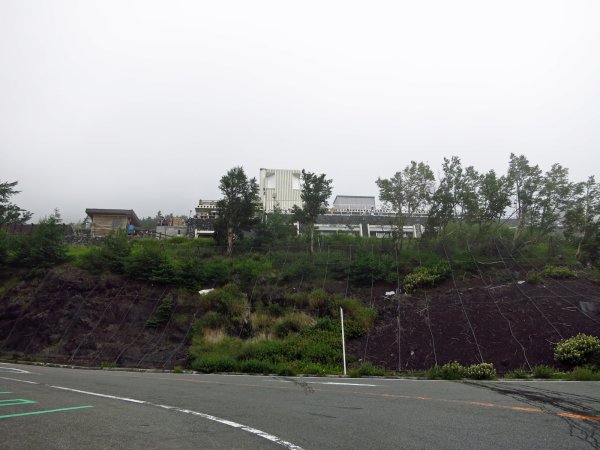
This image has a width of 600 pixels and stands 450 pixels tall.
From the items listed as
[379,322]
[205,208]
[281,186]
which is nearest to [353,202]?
[281,186]

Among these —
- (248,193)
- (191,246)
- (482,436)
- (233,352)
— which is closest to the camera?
(482,436)

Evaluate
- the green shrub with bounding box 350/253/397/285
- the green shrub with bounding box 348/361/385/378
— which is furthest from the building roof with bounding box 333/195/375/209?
the green shrub with bounding box 348/361/385/378

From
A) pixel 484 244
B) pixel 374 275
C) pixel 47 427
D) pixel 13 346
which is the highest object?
pixel 484 244

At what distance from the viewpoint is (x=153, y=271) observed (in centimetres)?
2798

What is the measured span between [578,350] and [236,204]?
2228 cm

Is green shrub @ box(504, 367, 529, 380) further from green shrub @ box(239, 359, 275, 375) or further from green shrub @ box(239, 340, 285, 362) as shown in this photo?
green shrub @ box(239, 340, 285, 362)

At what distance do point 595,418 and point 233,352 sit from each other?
55.2ft

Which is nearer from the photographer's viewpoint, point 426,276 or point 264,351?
point 264,351

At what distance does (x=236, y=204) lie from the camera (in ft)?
101

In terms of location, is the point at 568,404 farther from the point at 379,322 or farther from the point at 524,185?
the point at 524,185

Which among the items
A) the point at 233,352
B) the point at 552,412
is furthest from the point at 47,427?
the point at 233,352

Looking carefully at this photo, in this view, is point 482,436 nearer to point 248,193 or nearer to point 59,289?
point 248,193

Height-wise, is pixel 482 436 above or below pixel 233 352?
above

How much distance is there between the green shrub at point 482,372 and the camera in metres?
14.5
